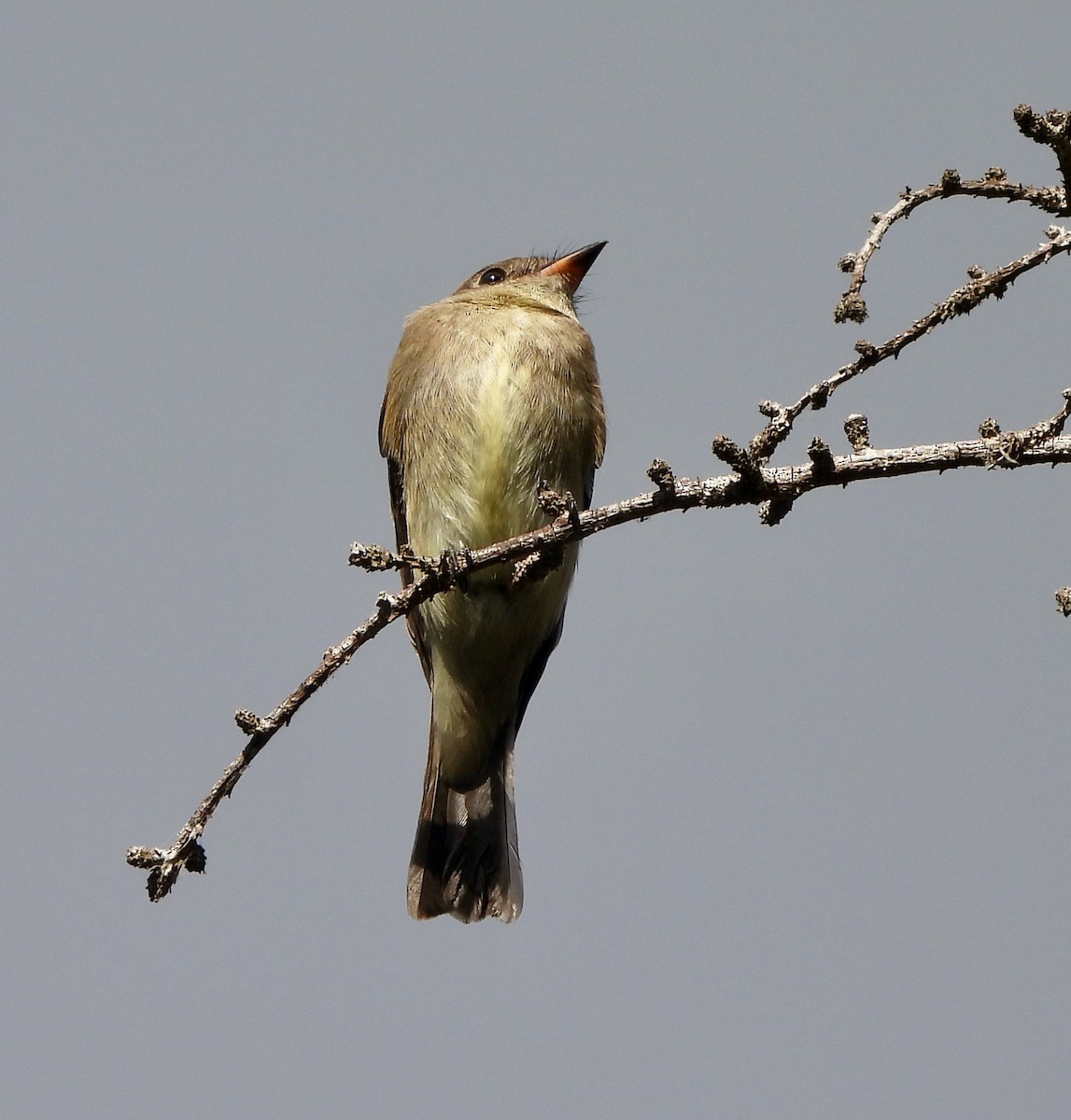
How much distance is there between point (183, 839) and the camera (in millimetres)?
4609

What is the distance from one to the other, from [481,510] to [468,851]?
225 centimetres

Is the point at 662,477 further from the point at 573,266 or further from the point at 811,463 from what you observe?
the point at 573,266

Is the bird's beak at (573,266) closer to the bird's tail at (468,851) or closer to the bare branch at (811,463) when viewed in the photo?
the bird's tail at (468,851)

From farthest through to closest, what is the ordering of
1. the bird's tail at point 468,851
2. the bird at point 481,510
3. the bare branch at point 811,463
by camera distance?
Result: the bird's tail at point 468,851 → the bird at point 481,510 → the bare branch at point 811,463

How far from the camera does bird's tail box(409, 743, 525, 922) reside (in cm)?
855

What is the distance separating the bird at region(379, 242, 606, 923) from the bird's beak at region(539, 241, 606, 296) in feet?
1.04

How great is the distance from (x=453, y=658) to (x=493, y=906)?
1.47m

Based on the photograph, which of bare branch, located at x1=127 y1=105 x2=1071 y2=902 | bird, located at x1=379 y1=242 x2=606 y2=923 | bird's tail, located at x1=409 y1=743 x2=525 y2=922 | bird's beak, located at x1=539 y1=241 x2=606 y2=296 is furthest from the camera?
bird's beak, located at x1=539 y1=241 x2=606 y2=296

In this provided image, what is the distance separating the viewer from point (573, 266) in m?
9.83

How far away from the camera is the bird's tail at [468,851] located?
337 inches

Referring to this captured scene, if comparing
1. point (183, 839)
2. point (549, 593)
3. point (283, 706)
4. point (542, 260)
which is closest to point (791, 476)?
point (283, 706)

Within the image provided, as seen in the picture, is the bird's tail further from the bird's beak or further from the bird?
the bird's beak

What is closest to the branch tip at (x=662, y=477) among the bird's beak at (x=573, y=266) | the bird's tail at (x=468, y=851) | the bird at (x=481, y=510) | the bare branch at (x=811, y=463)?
the bare branch at (x=811, y=463)

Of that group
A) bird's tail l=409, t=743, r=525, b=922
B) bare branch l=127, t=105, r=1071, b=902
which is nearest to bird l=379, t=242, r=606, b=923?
bird's tail l=409, t=743, r=525, b=922
